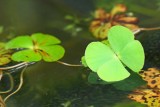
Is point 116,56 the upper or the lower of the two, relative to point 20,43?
lower

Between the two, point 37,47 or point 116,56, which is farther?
point 37,47

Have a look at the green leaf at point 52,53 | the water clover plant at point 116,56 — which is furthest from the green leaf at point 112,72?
the green leaf at point 52,53

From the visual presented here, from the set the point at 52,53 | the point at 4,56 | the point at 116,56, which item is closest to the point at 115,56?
the point at 116,56

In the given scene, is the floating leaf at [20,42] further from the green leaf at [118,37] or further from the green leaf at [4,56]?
the green leaf at [118,37]

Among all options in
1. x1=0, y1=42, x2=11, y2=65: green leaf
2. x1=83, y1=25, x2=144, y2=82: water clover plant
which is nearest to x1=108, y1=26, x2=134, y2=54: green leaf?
x1=83, y1=25, x2=144, y2=82: water clover plant

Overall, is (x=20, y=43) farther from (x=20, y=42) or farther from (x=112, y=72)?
(x=112, y=72)

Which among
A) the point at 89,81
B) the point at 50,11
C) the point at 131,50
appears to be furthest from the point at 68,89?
the point at 50,11
